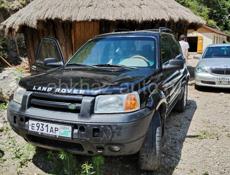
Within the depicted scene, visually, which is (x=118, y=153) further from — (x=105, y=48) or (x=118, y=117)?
(x=105, y=48)

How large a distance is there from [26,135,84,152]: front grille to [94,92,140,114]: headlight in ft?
1.66

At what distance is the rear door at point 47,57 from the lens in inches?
205

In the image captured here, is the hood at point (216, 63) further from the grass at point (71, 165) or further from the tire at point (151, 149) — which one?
the grass at point (71, 165)

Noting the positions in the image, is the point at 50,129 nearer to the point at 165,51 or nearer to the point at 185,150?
the point at 185,150

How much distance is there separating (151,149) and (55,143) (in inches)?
45.9

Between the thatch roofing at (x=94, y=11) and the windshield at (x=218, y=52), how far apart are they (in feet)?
6.13

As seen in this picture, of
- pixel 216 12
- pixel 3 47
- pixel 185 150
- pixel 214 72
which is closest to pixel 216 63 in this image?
pixel 214 72

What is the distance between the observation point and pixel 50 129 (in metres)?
3.49

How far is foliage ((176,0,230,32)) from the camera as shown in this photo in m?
37.0

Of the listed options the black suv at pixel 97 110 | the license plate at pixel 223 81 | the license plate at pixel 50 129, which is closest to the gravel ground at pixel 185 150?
the black suv at pixel 97 110

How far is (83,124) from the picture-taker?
3.30m

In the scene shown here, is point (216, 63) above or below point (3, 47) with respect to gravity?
above

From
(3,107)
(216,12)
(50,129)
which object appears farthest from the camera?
(216,12)

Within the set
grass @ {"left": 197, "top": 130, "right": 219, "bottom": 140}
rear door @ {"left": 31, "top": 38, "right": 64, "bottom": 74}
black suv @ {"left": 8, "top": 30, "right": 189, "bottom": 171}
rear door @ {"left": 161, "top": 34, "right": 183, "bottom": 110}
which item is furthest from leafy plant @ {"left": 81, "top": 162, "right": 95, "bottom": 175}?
grass @ {"left": 197, "top": 130, "right": 219, "bottom": 140}
